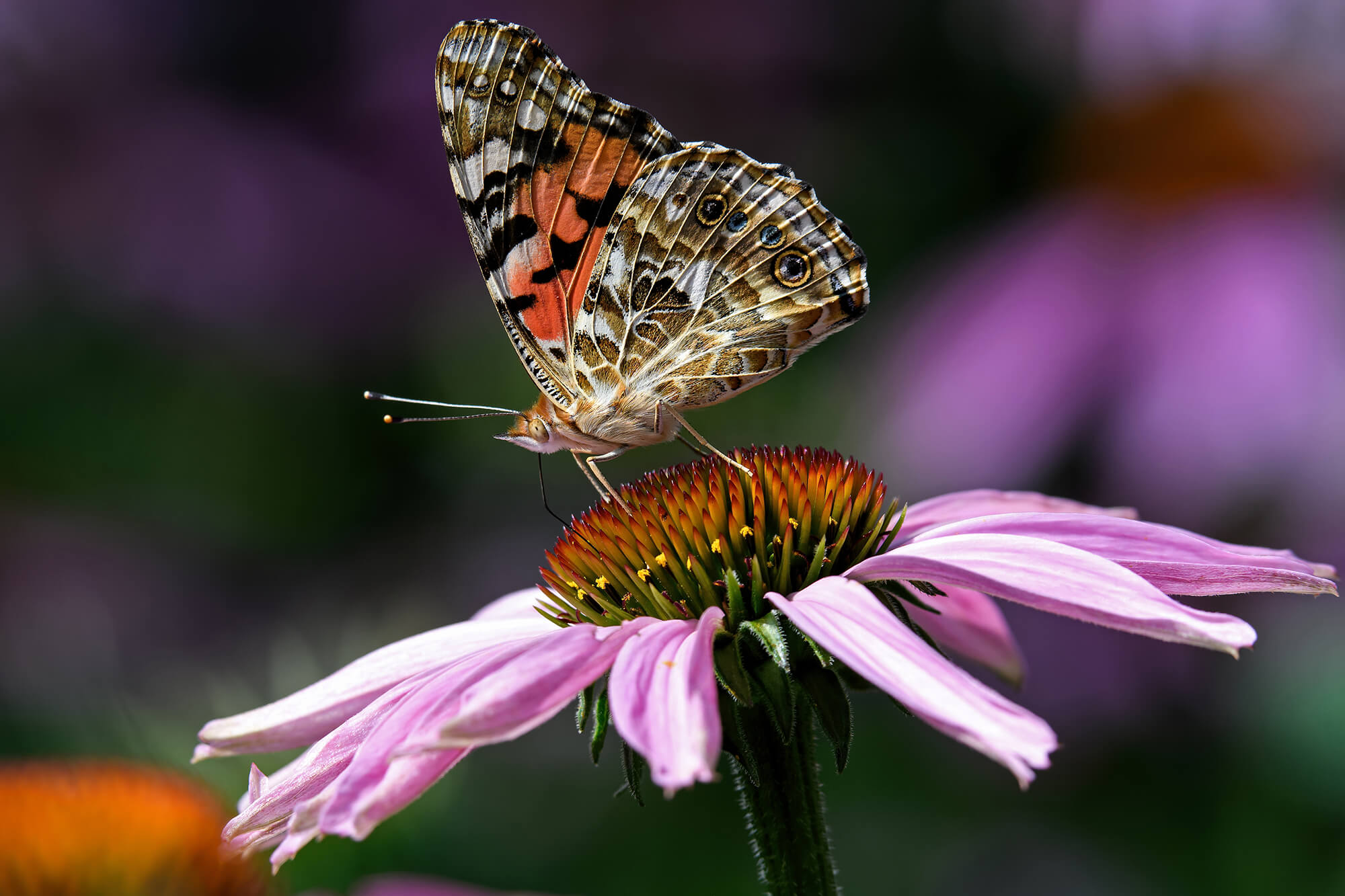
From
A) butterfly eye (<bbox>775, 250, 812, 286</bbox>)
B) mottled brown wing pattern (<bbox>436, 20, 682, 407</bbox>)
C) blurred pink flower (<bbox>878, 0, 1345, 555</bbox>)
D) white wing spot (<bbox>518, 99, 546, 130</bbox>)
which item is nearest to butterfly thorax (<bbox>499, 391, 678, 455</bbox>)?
mottled brown wing pattern (<bbox>436, 20, 682, 407</bbox>)

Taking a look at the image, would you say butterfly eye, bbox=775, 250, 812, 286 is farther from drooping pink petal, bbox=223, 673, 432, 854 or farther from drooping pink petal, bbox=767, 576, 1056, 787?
drooping pink petal, bbox=223, 673, 432, 854

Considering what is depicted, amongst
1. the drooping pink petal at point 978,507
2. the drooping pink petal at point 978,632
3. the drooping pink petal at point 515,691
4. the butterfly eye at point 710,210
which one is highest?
the butterfly eye at point 710,210

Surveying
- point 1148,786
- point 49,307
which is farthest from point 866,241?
point 49,307

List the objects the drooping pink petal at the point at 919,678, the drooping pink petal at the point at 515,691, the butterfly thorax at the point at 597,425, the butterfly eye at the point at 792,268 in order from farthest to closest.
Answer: the butterfly thorax at the point at 597,425, the butterfly eye at the point at 792,268, the drooping pink petal at the point at 515,691, the drooping pink petal at the point at 919,678

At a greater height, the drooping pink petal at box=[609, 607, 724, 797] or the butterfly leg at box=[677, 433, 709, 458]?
the butterfly leg at box=[677, 433, 709, 458]

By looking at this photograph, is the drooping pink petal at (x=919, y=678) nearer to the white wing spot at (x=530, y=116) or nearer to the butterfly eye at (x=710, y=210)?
the butterfly eye at (x=710, y=210)

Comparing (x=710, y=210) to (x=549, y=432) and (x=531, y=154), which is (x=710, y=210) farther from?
(x=549, y=432)

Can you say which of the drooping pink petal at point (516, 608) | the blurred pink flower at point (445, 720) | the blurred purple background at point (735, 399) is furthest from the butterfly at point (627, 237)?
the blurred purple background at point (735, 399)

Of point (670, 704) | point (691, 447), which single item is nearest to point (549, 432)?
point (691, 447)
